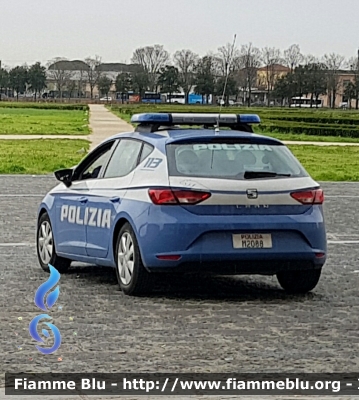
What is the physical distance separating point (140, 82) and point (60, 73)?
37161mm

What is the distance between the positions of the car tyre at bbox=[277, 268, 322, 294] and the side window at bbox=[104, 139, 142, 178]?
66.4 inches

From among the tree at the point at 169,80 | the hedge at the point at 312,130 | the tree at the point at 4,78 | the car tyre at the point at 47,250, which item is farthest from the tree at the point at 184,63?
the car tyre at the point at 47,250

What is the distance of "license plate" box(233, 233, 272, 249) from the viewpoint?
9031 millimetres

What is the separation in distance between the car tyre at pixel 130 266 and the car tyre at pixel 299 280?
1349mm

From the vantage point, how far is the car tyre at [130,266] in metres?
9.19

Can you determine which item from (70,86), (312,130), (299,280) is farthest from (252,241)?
(70,86)

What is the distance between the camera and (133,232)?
9.23 meters


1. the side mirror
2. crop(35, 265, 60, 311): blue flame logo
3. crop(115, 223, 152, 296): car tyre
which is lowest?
crop(35, 265, 60, 311): blue flame logo

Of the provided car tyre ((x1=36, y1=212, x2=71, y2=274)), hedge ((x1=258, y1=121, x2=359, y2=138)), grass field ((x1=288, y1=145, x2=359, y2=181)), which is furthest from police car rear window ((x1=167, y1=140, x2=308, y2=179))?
hedge ((x1=258, y1=121, x2=359, y2=138))

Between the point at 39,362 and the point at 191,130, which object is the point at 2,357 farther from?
the point at 191,130

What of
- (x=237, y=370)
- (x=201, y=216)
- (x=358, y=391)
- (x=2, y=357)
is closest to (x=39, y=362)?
(x=2, y=357)

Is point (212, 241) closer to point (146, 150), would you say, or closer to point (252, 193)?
point (252, 193)

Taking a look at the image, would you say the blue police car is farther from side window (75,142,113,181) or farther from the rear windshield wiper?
side window (75,142,113,181)

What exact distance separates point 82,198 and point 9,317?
2250mm
